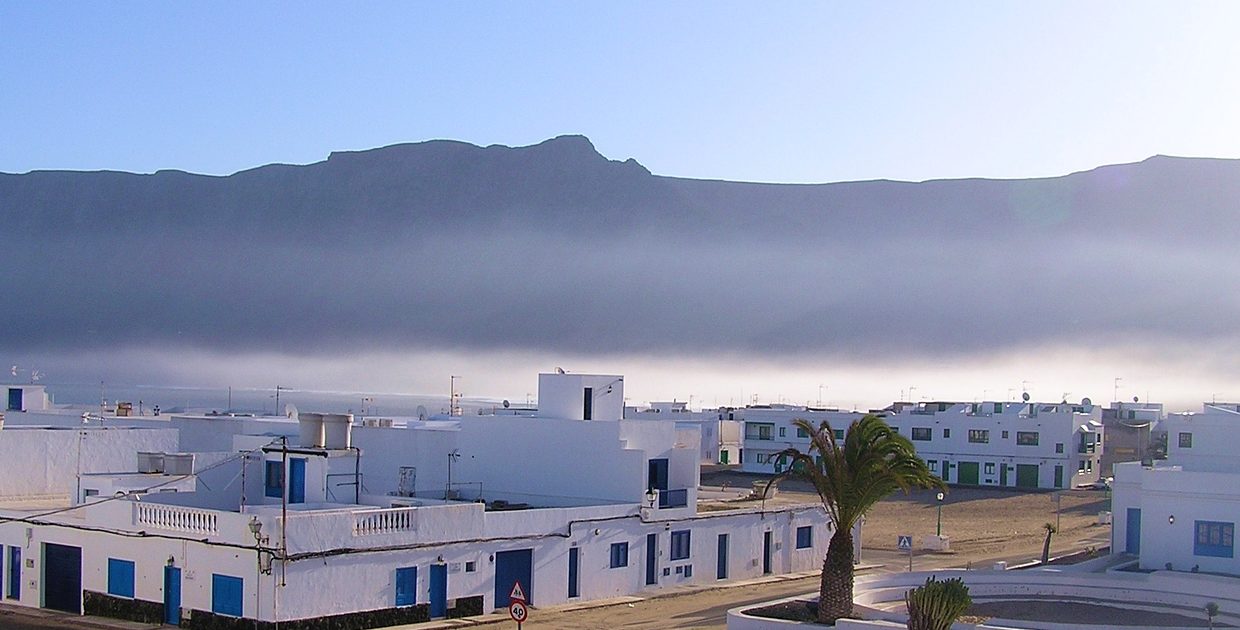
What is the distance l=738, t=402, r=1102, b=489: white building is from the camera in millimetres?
71438

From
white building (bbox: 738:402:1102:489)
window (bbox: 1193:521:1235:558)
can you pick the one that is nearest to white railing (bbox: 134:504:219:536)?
window (bbox: 1193:521:1235:558)

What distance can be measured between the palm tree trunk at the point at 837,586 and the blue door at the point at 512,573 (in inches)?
279

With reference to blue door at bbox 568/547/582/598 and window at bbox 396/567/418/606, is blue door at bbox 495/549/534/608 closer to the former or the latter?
blue door at bbox 568/547/582/598

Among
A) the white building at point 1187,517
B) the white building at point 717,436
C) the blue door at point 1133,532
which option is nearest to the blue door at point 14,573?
the white building at point 1187,517

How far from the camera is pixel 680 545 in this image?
34812mm

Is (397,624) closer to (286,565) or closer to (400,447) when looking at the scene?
(286,565)

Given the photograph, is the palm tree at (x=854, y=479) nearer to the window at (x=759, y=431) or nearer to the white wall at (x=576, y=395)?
the white wall at (x=576, y=395)

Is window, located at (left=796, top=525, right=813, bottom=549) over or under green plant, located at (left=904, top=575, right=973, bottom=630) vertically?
under

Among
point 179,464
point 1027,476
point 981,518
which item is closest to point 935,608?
point 179,464

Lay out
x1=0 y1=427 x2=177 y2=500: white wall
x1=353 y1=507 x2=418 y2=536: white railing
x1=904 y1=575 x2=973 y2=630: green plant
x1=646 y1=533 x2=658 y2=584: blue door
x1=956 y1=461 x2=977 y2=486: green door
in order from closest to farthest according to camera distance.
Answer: x1=904 y1=575 x2=973 y2=630: green plant, x1=353 y1=507 x2=418 y2=536: white railing, x1=646 y1=533 x2=658 y2=584: blue door, x1=0 y1=427 x2=177 y2=500: white wall, x1=956 y1=461 x2=977 y2=486: green door

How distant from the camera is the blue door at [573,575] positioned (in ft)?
103

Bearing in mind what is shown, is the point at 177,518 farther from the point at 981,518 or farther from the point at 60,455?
the point at 981,518

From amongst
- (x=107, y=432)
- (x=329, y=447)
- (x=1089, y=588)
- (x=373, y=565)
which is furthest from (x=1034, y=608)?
(x=107, y=432)

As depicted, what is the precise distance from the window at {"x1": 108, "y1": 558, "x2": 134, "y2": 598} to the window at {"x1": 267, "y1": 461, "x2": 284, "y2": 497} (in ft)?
18.1
